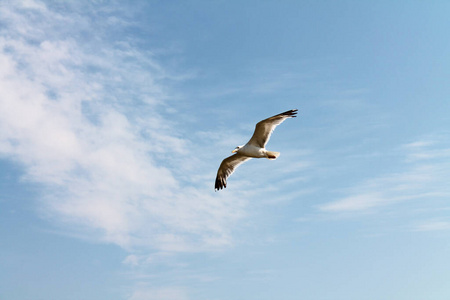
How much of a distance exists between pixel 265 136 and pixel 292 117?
2377 mm

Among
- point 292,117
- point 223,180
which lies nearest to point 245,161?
point 223,180

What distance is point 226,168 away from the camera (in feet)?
116

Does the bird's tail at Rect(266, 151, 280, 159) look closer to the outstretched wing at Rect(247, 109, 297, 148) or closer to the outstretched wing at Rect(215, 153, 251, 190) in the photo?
the outstretched wing at Rect(247, 109, 297, 148)

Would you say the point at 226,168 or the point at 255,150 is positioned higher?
the point at 226,168

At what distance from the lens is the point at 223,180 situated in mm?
35562

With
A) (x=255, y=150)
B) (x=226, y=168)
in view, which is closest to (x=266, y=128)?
(x=255, y=150)

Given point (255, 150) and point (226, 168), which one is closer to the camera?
point (255, 150)

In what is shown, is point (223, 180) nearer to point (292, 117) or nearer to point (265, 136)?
point (265, 136)

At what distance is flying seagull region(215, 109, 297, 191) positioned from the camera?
3042 cm

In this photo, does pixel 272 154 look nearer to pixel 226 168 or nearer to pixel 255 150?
pixel 255 150

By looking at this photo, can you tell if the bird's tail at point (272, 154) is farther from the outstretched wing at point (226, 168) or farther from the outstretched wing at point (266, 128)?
the outstretched wing at point (226, 168)

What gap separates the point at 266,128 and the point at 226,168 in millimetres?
5945

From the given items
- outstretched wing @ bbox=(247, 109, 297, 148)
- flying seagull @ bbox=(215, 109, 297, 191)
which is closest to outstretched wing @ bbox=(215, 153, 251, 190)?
flying seagull @ bbox=(215, 109, 297, 191)

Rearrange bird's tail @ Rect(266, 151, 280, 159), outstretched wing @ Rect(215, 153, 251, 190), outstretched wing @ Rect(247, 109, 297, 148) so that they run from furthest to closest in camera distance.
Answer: outstretched wing @ Rect(215, 153, 251, 190)
bird's tail @ Rect(266, 151, 280, 159)
outstretched wing @ Rect(247, 109, 297, 148)
